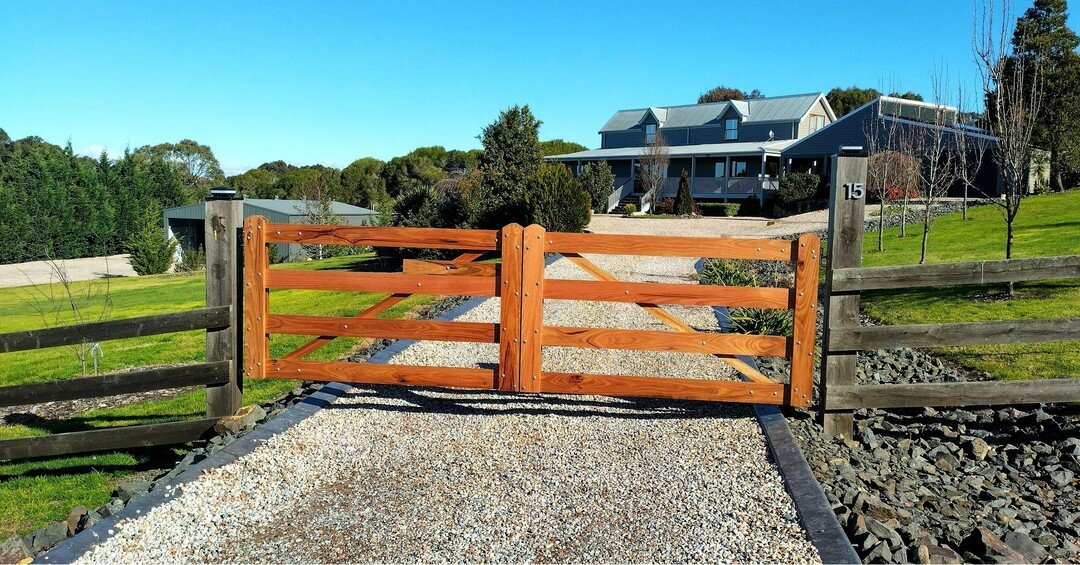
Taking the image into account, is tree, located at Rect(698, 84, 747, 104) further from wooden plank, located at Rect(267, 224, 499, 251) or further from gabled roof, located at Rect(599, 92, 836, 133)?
wooden plank, located at Rect(267, 224, 499, 251)

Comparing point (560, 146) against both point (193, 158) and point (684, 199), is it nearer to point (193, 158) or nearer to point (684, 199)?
point (684, 199)

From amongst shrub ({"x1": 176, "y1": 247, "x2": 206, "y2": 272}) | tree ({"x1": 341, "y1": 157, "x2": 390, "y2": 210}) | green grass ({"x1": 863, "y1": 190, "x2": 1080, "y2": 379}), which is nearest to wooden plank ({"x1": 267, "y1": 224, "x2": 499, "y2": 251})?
green grass ({"x1": 863, "y1": 190, "x2": 1080, "y2": 379})

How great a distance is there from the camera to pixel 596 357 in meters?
8.08

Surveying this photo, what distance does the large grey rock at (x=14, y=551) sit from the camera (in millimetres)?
3916

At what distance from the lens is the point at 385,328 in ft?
19.4

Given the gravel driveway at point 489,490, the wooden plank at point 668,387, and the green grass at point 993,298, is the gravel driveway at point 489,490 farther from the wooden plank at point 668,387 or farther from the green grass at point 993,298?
the green grass at point 993,298

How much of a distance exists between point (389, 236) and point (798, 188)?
31.3 metres

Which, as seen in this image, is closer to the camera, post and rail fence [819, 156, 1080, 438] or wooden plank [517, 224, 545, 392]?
post and rail fence [819, 156, 1080, 438]

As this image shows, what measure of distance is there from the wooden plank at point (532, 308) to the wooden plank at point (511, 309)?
1.2 inches

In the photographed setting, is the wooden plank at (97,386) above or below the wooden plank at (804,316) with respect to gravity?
below

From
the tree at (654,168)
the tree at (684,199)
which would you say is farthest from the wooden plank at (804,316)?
the tree at (654,168)

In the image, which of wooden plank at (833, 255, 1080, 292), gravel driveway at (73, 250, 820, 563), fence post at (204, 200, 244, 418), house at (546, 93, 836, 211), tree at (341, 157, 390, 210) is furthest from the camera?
tree at (341, 157, 390, 210)

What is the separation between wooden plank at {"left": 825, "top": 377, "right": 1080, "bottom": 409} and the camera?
5.40 m

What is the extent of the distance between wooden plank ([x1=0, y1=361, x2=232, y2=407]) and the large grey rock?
148cm
